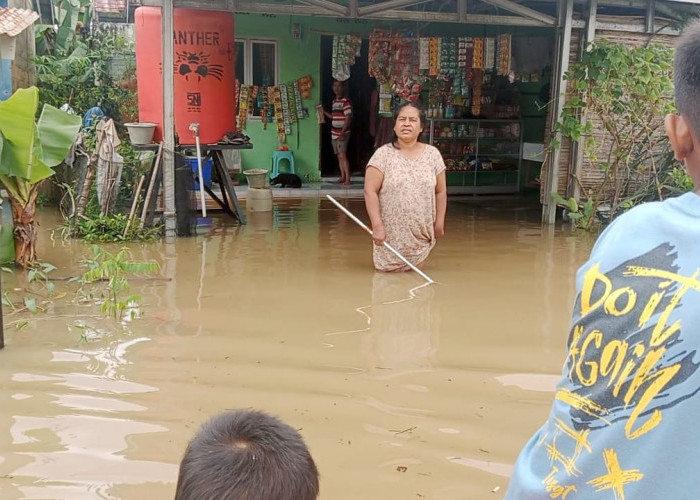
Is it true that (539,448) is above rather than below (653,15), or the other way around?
below

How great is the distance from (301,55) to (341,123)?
128 centimetres

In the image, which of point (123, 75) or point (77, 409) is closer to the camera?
point (77, 409)

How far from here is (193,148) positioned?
8766 mm

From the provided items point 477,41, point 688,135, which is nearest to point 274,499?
point 688,135

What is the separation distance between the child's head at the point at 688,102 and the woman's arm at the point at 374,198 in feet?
16.4

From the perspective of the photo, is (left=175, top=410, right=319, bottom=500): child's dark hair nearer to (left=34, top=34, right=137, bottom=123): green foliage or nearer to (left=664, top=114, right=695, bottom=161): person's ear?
(left=664, top=114, right=695, bottom=161): person's ear

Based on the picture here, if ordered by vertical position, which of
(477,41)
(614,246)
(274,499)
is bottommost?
(274,499)

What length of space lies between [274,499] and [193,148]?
7751 millimetres

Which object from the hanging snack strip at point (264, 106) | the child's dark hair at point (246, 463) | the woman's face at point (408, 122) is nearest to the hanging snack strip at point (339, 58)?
the hanging snack strip at point (264, 106)

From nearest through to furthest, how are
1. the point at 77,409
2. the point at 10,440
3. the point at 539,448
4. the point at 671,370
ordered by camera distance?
1. the point at 671,370
2. the point at 539,448
3. the point at 10,440
4. the point at 77,409

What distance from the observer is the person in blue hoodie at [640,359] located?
113 cm

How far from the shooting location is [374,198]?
248 inches

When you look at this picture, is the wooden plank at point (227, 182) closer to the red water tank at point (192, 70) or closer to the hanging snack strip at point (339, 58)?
the red water tank at point (192, 70)

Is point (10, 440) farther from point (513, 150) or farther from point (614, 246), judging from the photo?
point (513, 150)
